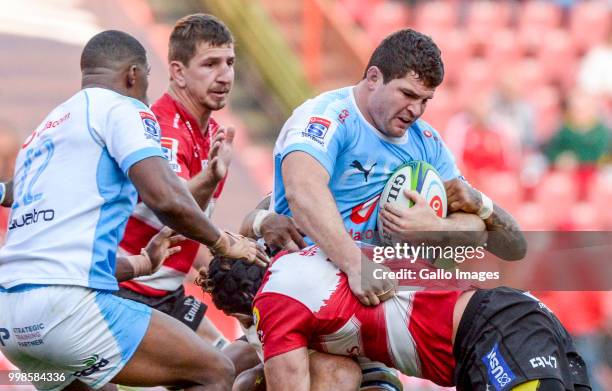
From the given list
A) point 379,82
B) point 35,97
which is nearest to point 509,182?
point 35,97

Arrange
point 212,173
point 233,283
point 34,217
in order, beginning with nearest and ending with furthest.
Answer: point 34,217
point 233,283
point 212,173

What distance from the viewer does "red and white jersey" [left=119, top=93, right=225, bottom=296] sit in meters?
6.15

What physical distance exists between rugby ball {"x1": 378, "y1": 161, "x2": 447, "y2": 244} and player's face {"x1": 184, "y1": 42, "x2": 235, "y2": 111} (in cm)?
144

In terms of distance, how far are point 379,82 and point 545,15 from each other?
1070 cm

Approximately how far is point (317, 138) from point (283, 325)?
0.88m

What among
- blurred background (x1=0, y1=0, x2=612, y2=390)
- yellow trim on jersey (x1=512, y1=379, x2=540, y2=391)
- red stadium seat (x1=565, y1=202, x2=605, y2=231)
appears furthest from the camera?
blurred background (x1=0, y1=0, x2=612, y2=390)

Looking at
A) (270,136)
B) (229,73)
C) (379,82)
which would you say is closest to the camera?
(379,82)

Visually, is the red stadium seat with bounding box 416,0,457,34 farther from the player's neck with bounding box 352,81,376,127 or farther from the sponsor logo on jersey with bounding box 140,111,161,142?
the sponsor logo on jersey with bounding box 140,111,161,142

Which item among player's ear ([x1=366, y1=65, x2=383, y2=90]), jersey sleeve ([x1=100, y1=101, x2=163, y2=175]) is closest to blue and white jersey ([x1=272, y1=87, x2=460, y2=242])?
player's ear ([x1=366, y1=65, x2=383, y2=90])

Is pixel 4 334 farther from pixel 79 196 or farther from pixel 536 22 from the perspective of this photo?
pixel 536 22

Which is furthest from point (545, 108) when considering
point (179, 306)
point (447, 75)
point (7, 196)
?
point (7, 196)

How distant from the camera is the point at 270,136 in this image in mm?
14312

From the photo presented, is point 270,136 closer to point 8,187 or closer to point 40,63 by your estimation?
point 40,63

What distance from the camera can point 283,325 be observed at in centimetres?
505
